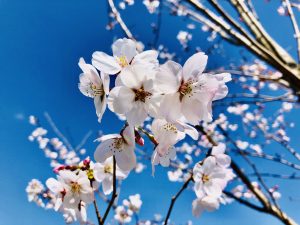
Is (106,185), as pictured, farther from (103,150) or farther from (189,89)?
(189,89)

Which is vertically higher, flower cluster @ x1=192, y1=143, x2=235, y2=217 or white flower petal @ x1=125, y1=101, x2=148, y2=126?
flower cluster @ x1=192, y1=143, x2=235, y2=217

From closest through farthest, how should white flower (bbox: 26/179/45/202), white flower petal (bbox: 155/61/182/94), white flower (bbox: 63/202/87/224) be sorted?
1. white flower petal (bbox: 155/61/182/94)
2. white flower (bbox: 63/202/87/224)
3. white flower (bbox: 26/179/45/202)

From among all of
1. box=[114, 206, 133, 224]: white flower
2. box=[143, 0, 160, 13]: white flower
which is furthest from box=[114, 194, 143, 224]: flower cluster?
box=[143, 0, 160, 13]: white flower

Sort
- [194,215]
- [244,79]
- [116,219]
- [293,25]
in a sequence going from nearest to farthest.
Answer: [194,215] → [293,25] → [116,219] → [244,79]

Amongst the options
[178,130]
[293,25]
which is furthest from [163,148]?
[293,25]

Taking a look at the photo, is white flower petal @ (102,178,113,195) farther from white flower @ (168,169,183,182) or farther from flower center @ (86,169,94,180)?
white flower @ (168,169,183,182)

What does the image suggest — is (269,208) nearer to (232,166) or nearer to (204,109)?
(232,166)
